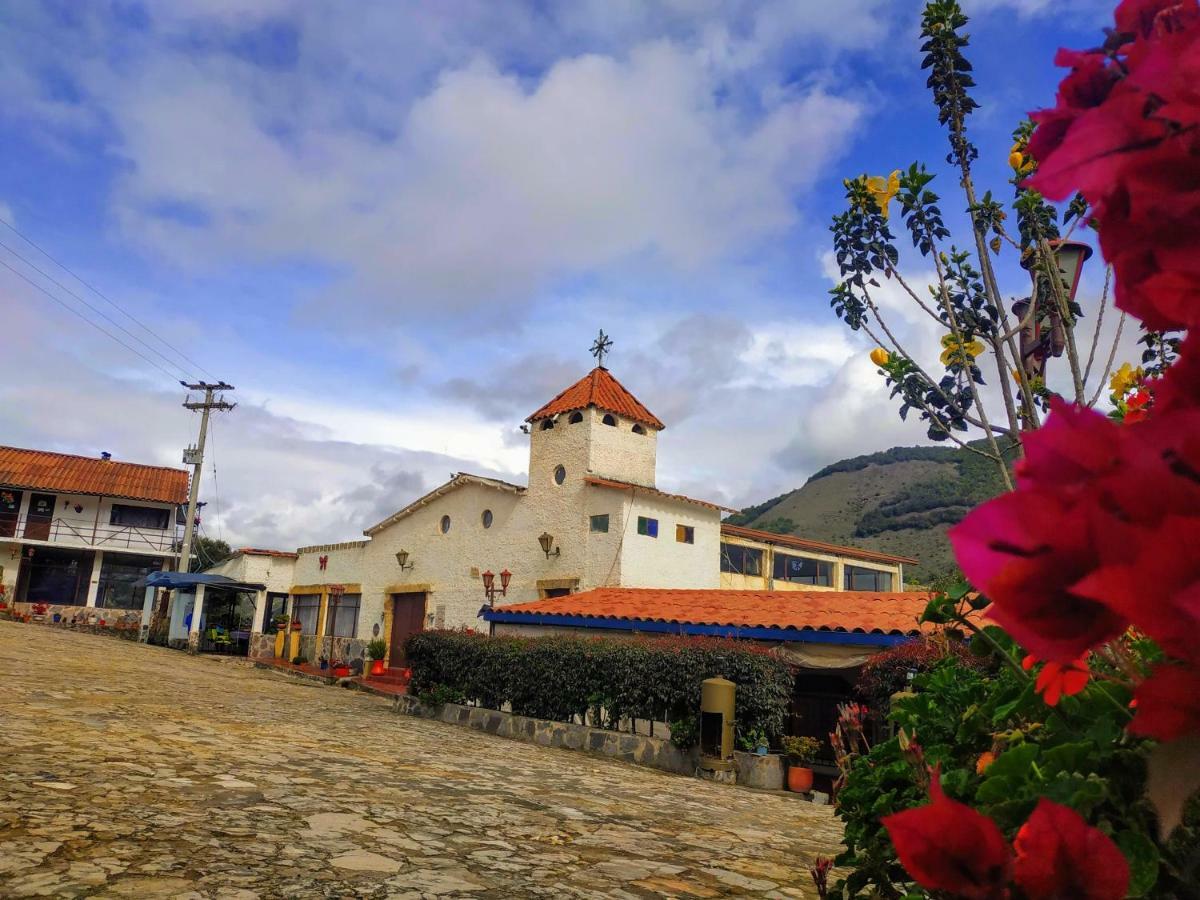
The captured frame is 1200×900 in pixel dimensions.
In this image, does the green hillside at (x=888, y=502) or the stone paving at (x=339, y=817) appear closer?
the stone paving at (x=339, y=817)

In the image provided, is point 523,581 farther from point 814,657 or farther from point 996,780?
point 996,780

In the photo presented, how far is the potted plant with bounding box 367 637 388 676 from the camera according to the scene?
73.9 feet

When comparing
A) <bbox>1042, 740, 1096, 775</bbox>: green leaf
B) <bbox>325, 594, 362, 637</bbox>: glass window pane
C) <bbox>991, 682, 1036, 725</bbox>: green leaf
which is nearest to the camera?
<bbox>1042, 740, 1096, 775</bbox>: green leaf

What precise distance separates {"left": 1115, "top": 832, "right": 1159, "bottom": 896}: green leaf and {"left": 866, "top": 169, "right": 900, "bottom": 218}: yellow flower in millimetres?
7359

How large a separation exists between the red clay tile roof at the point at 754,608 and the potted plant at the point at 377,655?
6.49m

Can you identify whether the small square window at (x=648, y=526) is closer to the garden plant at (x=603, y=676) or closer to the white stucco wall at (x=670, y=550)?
the white stucco wall at (x=670, y=550)

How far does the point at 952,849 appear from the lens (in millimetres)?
773

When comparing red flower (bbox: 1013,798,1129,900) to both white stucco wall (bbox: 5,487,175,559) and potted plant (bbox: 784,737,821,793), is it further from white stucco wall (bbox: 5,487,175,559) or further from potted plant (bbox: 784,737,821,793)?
white stucco wall (bbox: 5,487,175,559)

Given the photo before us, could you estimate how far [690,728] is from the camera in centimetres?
1076

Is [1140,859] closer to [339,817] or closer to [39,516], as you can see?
[339,817]

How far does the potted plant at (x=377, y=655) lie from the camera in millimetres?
22531

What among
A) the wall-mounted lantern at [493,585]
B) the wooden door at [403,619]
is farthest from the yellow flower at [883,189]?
the wooden door at [403,619]

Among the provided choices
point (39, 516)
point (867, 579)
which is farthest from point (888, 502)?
point (39, 516)

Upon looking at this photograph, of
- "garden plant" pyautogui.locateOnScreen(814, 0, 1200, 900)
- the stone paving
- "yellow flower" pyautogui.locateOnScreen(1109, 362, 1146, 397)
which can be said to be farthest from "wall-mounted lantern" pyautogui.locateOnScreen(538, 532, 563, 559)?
"garden plant" pyautogui.locateOnScreen(814, 0, 1200, 900)
